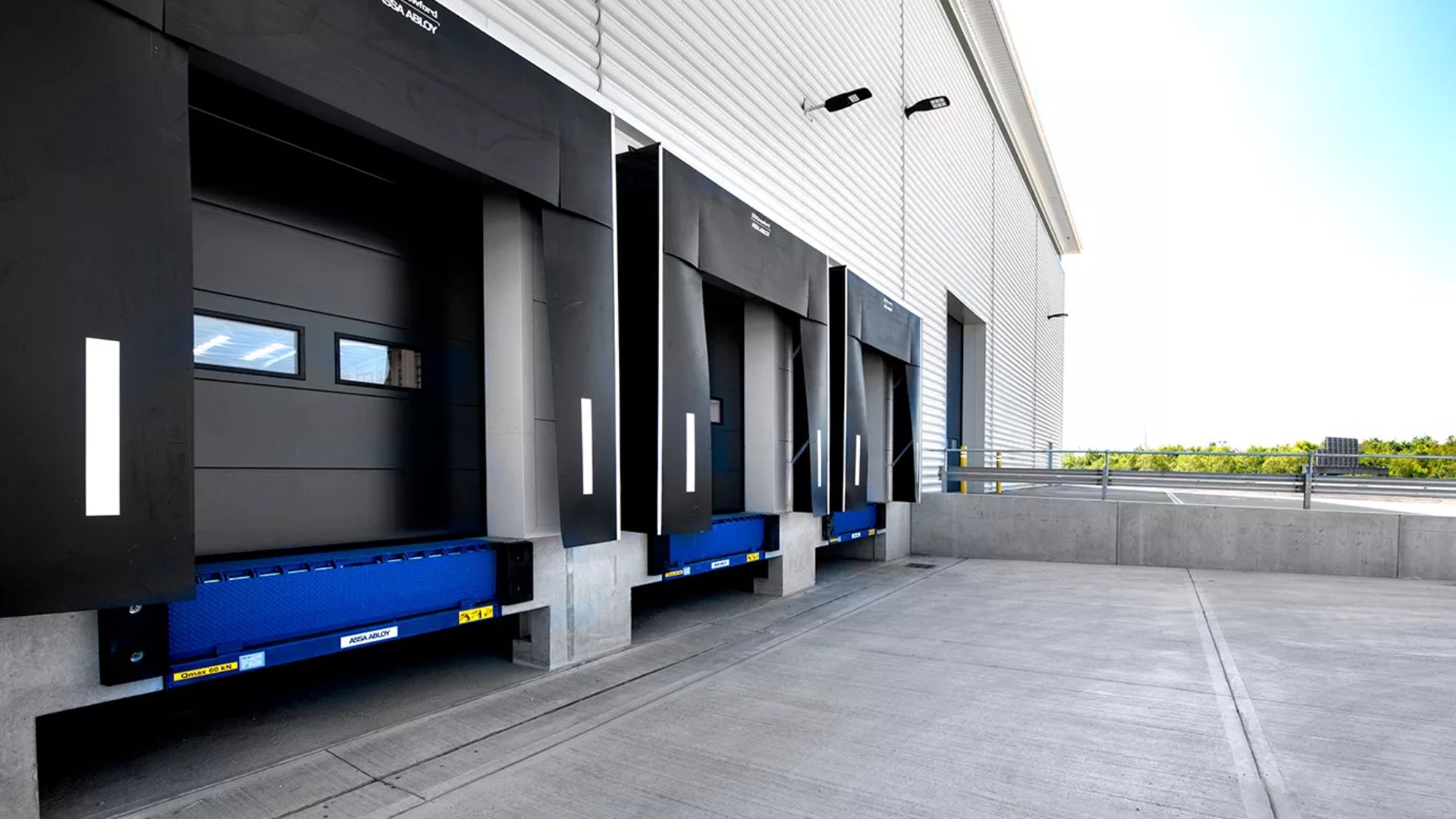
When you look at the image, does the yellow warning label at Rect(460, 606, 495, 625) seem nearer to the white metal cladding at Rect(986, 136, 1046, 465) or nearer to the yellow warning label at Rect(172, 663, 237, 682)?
the yellow warning label at Rect(172, 663, 237, 682)

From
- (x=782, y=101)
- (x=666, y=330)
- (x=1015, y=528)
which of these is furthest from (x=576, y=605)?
(x=1015, y=528)

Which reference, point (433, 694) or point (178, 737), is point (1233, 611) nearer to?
point (433, 694)

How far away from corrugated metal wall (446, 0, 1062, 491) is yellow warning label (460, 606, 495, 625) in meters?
4.17

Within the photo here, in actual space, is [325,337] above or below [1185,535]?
above

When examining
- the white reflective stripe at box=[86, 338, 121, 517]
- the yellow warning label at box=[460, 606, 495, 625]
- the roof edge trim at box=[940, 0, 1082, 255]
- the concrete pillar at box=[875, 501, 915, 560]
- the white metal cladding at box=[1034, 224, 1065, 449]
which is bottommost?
the concrete pillar at box=[875, 501, 915, 560]

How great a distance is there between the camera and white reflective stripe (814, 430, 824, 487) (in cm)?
926

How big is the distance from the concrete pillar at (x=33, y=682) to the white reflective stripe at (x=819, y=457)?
7.18 m

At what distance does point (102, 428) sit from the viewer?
2.98m

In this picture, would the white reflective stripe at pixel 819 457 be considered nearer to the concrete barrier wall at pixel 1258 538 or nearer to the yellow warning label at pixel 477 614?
the yellow warning label at pixel 477 614

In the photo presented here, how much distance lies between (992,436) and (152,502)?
20.5 m

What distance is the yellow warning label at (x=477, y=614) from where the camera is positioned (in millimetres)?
4895

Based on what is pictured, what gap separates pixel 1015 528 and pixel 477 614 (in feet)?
35.6

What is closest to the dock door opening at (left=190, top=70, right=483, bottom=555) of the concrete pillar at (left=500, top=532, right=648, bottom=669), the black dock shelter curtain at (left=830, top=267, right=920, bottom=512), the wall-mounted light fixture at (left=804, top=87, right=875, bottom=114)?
the concrete pillar at (left=500, top=532, right=648, bottom=669)

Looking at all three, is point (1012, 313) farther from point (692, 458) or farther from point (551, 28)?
point (551, 28)
